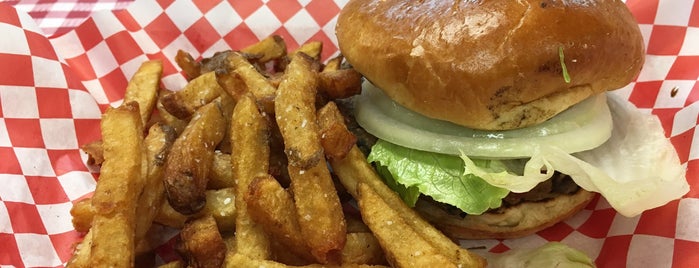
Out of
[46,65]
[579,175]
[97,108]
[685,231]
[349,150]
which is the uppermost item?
[46,65]

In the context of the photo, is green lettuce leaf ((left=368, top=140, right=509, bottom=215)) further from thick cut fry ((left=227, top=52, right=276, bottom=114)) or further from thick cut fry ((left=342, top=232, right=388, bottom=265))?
thick cut fry ((left=227, top=52, right=276, bottom=114))

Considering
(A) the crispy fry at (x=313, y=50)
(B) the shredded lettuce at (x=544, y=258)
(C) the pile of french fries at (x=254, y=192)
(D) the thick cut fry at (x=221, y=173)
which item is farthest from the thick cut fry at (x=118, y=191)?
(B) the shredded lettuce at (x=544, y=258)

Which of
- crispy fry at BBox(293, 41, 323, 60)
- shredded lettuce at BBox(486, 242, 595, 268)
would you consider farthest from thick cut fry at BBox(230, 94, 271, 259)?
shredded lettuce at BBox(486, 242, 595, 268)

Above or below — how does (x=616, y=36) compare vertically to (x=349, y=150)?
below

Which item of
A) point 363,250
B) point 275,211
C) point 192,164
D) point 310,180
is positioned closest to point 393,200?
point 363,250

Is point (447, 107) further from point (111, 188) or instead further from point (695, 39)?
point (695, 39)

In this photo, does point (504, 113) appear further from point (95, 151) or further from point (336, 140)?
point (95, 151)

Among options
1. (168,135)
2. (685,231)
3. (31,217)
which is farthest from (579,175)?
(31,217)
